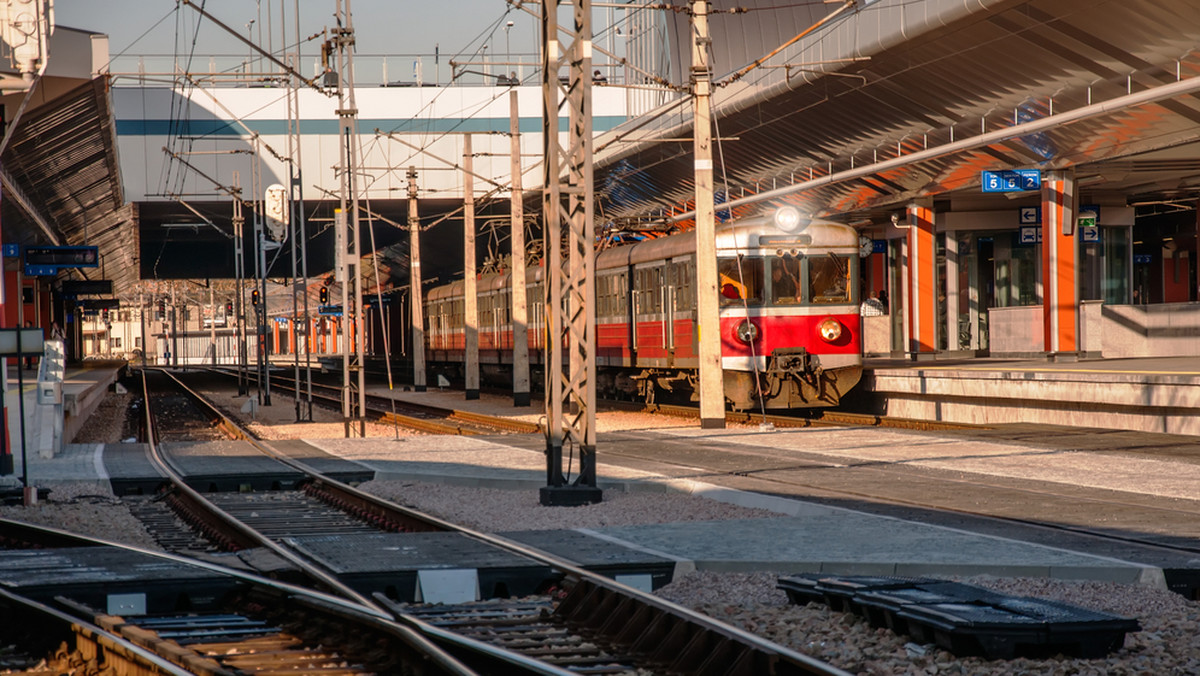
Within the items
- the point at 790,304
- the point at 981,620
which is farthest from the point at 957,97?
the point at 981,620

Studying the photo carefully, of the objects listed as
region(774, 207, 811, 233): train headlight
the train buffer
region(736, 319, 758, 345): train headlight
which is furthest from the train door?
the train buffer

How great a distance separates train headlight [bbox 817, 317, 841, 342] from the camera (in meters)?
24.6

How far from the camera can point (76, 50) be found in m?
25.0

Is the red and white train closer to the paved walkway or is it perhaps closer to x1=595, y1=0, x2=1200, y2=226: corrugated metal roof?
the paved walkway

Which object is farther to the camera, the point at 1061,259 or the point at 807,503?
the point at 1061,259

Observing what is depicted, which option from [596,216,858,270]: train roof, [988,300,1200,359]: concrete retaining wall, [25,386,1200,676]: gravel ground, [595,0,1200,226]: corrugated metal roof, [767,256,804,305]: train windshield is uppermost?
[595,0,1200,226]: corrugated metal roof

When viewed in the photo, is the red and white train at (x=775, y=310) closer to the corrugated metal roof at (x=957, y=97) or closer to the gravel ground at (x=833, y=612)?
the corrugated metal roof at (x=957, y=97)

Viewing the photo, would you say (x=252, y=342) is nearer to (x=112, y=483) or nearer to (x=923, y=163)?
(x=923, y=163)

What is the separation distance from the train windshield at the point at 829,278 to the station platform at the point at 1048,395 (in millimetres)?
2059

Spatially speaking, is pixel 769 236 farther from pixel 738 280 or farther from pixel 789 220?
pixel 738 280

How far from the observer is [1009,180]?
2855 cm

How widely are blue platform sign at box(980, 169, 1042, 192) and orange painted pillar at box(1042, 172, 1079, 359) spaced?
1033mm

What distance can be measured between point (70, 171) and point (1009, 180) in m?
24.4

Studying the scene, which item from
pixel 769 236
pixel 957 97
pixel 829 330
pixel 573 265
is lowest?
pixel 829 330
